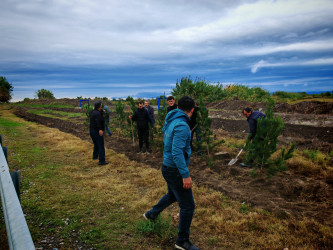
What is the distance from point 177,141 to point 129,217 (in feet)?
7.77

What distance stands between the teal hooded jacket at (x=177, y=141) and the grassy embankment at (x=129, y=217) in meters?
1.41

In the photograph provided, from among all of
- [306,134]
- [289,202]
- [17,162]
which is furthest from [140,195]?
[306,134]

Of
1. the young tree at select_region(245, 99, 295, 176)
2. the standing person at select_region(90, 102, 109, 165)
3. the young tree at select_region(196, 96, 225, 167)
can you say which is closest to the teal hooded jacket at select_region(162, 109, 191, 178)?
the young tree at select_region(245, 99, 295, 176)

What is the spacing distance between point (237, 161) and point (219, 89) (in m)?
23.7

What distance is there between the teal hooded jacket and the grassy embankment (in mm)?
1408

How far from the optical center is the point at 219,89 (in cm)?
2986

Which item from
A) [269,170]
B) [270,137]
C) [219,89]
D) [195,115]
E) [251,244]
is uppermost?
[219,89]

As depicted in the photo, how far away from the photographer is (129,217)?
4.34 m

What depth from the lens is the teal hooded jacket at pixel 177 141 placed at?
2832mm

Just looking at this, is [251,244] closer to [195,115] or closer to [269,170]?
[269,170]

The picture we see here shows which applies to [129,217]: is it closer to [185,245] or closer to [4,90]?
[185,245]

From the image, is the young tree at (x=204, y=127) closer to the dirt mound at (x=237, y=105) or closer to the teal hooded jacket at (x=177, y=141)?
the teal hooded jacket at (x=177, y=141)

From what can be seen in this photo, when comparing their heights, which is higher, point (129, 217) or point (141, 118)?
point (141, 118)

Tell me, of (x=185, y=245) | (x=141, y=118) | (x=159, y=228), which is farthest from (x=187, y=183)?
(x=141, y=118)
